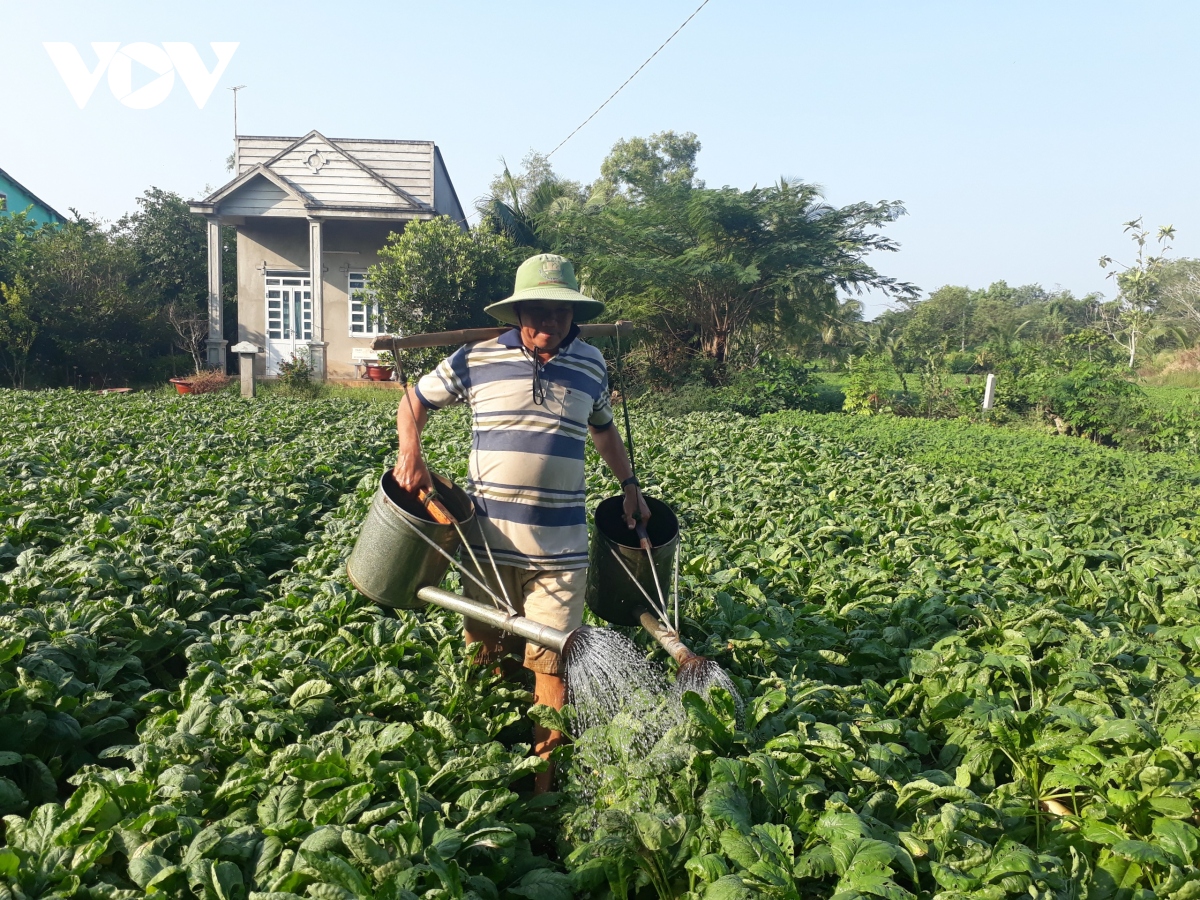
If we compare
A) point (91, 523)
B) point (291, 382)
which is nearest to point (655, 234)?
point (291, 382)

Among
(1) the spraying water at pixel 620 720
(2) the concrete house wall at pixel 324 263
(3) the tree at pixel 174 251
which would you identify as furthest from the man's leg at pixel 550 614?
(3) the tree at pixel 174 251

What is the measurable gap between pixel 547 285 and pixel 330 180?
816 inches

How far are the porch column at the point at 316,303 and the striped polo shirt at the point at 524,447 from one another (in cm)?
1843

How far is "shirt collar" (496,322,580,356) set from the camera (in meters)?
3.45

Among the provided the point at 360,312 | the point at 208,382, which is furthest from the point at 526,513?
the point at 360,312

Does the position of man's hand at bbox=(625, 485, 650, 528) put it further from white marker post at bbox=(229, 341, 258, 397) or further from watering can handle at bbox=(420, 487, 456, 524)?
white marker post at bbox=(229, 341, 258, 397)

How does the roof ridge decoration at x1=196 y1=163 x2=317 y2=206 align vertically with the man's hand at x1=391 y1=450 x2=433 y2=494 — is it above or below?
above

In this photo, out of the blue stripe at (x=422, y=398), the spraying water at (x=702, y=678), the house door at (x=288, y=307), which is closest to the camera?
the spraying water at (x=702, y=678)

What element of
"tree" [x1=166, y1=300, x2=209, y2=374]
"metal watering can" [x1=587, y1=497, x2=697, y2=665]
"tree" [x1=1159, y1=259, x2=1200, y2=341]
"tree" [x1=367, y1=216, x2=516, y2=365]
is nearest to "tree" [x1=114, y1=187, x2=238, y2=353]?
"tree" [x1=166, y1=300, x2=209, y2=374]

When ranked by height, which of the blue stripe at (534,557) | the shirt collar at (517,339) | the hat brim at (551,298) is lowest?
the blue stripe at (534,557)

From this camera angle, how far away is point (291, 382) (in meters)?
19.9

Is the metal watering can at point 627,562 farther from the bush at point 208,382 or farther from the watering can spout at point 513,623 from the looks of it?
the bush at point 208,382

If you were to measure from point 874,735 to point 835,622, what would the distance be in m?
1.38

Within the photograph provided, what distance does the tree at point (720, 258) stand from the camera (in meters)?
19.1
